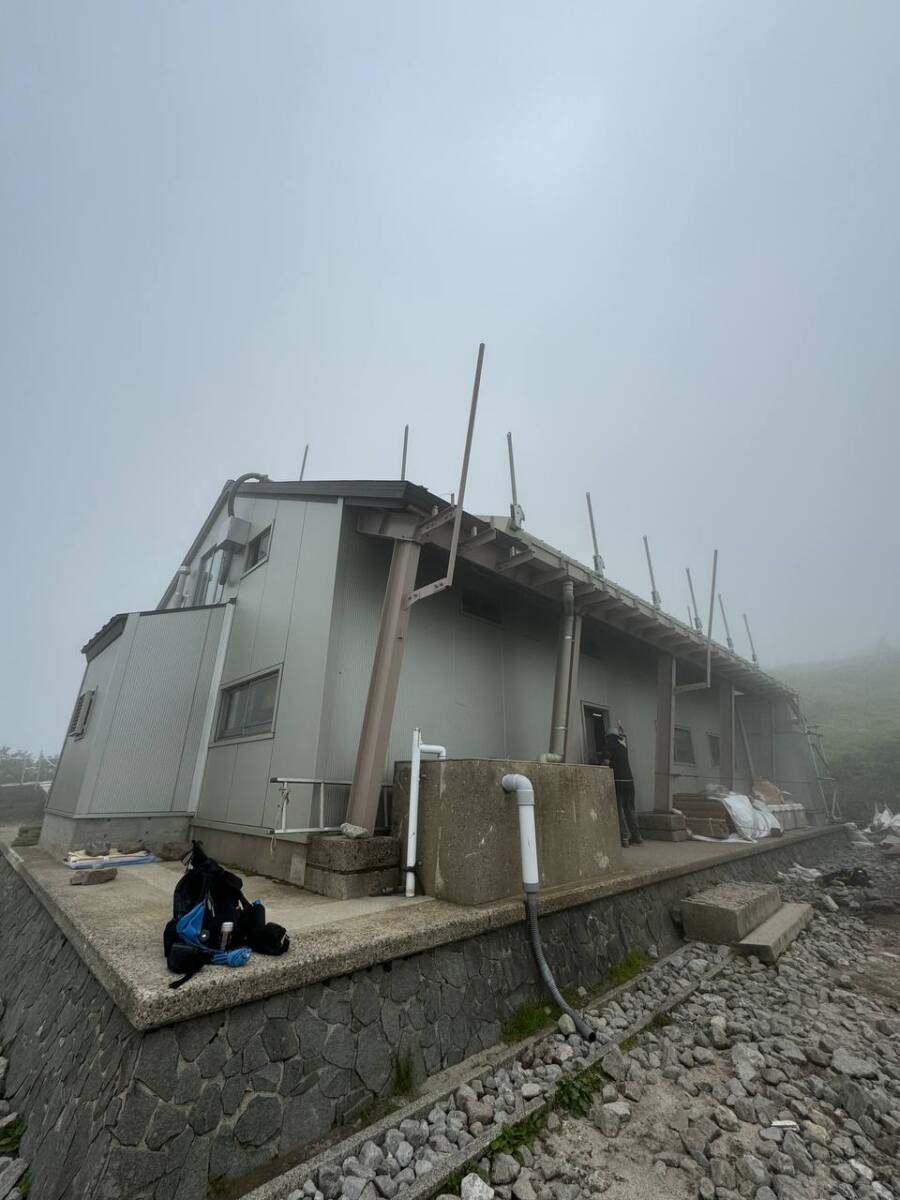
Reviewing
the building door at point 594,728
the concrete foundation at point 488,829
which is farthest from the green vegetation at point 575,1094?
the building door at point 594,728

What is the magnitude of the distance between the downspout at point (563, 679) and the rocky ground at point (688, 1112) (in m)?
3.04

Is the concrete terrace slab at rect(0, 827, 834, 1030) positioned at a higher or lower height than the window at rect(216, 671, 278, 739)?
lower

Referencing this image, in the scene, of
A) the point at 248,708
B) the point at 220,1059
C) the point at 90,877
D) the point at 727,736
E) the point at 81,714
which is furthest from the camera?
the point at 727,736

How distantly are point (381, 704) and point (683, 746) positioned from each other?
36.3ft

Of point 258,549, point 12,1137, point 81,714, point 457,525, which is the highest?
point 258,549

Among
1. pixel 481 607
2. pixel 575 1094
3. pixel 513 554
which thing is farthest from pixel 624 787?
pixel 575 1094

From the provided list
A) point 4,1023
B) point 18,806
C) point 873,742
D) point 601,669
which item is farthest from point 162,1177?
point 873,742

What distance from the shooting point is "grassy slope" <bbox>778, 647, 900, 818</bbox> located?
17688 mm

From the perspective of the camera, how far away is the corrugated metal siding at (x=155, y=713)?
22.9ft

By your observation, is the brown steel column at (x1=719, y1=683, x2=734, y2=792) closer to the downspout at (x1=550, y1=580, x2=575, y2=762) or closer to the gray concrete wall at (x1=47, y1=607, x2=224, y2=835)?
the downspout at (x1=550, y1=580, x2=575, y2=762)

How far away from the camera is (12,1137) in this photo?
107 inches

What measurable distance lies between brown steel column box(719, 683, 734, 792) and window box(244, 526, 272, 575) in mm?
11513

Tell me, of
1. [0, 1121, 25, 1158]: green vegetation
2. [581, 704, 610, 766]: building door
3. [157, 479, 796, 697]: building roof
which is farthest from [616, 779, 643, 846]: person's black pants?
[0, 1121, 25, 1158]: green vegetation

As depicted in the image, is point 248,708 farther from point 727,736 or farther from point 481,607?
point 727,736
